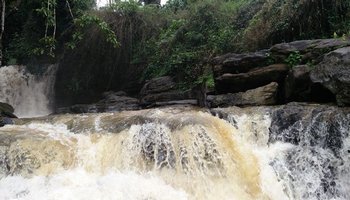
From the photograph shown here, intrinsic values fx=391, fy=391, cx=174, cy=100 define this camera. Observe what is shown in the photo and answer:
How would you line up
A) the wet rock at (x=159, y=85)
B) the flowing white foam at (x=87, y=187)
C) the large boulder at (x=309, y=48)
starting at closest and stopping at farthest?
the flowing white foam at (x=87, y=187) → the large boulder at (x=309, y=48) → the wet rock at (x=159, y=85)

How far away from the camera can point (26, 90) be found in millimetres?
13773

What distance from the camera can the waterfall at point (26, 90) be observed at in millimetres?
13461

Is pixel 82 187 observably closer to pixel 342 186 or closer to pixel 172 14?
pixel 342 186

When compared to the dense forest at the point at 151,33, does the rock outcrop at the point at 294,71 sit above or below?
below

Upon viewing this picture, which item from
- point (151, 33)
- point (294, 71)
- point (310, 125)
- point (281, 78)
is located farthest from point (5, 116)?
point (310, 125)

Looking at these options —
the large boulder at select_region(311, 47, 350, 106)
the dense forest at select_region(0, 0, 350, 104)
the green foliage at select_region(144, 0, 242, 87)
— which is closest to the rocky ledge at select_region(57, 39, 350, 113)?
the large boulder at select_region(311, 47, 350, 106)

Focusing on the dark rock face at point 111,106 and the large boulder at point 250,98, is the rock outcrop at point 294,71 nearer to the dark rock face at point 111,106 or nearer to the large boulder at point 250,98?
the large boulder at point 250,98

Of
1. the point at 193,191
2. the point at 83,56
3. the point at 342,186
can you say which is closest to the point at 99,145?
the point at 193,191

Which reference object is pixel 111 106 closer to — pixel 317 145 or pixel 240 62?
pixel 240 62

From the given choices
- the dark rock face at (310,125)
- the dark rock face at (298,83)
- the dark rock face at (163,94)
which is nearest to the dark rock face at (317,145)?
the dark rock face at (310,125)

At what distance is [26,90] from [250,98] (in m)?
8.83

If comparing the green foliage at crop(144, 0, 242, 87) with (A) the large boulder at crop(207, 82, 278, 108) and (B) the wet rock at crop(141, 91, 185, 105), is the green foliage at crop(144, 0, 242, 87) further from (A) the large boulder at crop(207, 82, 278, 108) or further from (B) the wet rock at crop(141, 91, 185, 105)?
(A) the large boulder at crop(207, 82, 278, 108)

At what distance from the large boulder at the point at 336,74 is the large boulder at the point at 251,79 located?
1.16 metres

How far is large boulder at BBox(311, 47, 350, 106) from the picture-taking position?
21.2 ft
